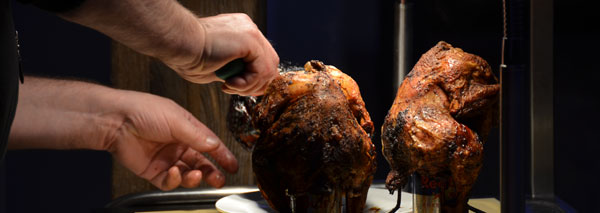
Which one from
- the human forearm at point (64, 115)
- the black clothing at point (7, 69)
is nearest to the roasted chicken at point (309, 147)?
the black clothing at point (7, 69)

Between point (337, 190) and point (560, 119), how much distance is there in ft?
2.18

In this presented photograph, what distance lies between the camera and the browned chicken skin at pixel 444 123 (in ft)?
4.35

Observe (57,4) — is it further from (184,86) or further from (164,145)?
(184,86)

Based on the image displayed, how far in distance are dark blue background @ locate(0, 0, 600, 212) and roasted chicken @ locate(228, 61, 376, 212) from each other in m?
0.54

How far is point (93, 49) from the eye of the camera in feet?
7.91

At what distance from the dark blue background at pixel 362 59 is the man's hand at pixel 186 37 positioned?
49 cm

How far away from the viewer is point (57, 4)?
3.80ft

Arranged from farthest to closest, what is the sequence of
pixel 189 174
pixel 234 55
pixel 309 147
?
pixel 189 174 → pixel 234 55 → pixel 309 147

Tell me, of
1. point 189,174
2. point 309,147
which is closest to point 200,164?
point 189,174

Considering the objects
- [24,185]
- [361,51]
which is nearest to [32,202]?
[24,185]

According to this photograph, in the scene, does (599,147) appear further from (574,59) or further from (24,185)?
(24,185)

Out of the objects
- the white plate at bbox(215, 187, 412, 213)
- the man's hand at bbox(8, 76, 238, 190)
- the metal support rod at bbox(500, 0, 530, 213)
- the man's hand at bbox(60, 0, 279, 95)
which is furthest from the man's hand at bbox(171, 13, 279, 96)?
the metal support rod at bbox(500, 0, 530, 213)

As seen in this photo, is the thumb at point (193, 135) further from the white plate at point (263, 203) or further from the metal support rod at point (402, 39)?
the metal support rod at point (402, 39)

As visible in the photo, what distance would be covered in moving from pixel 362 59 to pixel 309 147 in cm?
91
